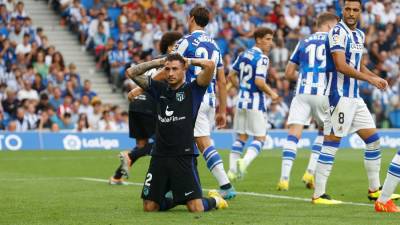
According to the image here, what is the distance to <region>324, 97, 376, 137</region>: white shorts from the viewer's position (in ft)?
39.0

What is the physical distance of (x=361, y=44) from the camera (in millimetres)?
12062

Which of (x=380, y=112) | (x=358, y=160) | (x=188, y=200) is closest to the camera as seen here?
(x=188, y=200)

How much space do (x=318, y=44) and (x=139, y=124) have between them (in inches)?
111

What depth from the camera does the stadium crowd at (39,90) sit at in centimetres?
2605

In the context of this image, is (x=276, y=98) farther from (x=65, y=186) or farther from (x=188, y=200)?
(x=188, y=200)

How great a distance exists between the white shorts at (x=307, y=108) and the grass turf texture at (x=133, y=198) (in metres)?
0.98

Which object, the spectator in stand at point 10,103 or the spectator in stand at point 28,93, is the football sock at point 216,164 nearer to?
the spectator in stand at point 10,103

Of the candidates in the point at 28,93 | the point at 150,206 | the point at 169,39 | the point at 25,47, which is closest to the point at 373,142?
the point at 150,206

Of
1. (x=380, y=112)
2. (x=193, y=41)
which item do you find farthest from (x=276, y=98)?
(x=380, y=112)

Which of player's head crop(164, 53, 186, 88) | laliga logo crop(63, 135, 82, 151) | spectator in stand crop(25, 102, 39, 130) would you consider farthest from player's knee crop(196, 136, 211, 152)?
spectator in stand crop(25, 102, 39, 130)

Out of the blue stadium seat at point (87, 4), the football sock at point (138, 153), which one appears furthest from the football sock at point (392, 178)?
the blue stadium seat at point (87, 4)

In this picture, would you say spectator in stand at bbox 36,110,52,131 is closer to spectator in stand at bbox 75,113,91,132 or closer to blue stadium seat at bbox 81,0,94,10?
spectator in stand at bbox 75,113,91,132

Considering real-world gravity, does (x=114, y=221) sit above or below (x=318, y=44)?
below

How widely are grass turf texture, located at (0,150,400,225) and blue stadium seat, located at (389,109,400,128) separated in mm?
8492
